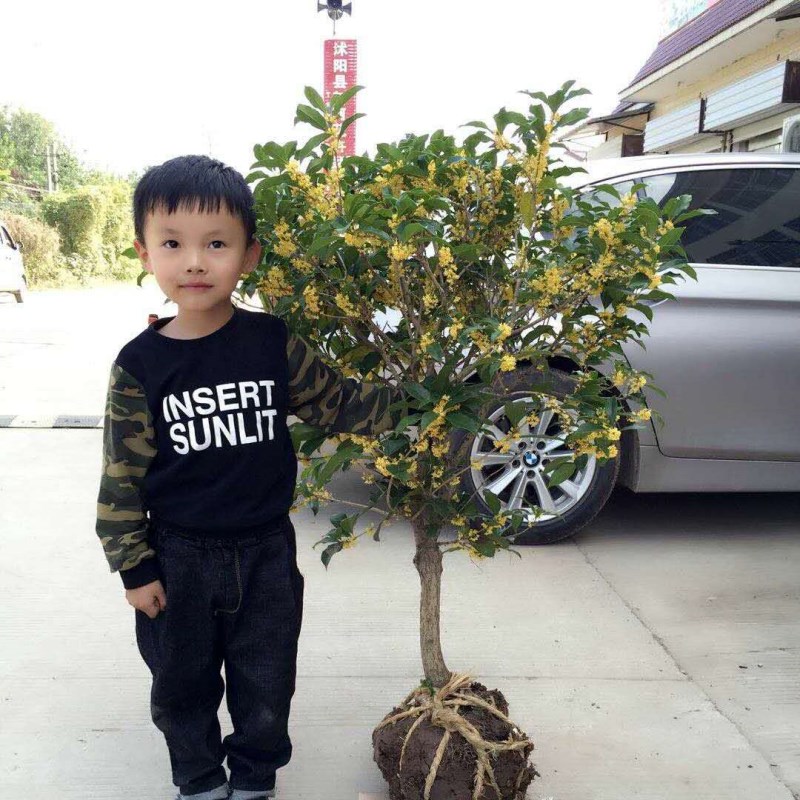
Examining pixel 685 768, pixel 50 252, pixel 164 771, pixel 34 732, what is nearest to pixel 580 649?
pixel 685 768

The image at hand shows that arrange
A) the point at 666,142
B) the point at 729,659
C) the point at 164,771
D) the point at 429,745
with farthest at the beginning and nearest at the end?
the point at 666,142, the point at 729,659, the point at 164,771, the point at 429,745

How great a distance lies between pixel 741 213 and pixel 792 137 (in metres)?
5.87

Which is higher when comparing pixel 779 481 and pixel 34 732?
pixel 779 481

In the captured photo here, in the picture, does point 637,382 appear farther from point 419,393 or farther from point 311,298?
point 311,298

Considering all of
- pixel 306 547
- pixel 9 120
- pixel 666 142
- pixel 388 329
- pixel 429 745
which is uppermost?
pixel 9 120

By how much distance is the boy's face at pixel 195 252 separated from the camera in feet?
6.28

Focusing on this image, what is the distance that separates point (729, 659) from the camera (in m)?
3.18

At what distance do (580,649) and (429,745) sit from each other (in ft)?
3.86

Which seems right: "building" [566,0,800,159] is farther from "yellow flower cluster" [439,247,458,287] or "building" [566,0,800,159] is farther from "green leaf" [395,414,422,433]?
"green leaf" [395,414,422,433]

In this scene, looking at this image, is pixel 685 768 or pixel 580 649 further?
pixel 580 649

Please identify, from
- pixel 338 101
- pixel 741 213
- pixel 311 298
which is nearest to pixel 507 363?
pixel 311 298

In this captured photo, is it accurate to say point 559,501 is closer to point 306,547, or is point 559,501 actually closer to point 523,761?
point 306,547

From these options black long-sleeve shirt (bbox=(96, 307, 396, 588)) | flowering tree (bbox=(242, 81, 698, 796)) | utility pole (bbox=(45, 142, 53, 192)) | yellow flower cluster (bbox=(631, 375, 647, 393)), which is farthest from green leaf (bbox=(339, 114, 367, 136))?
utility pole (bbox=(45, 142, 53, 192))

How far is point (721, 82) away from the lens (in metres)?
12.1
